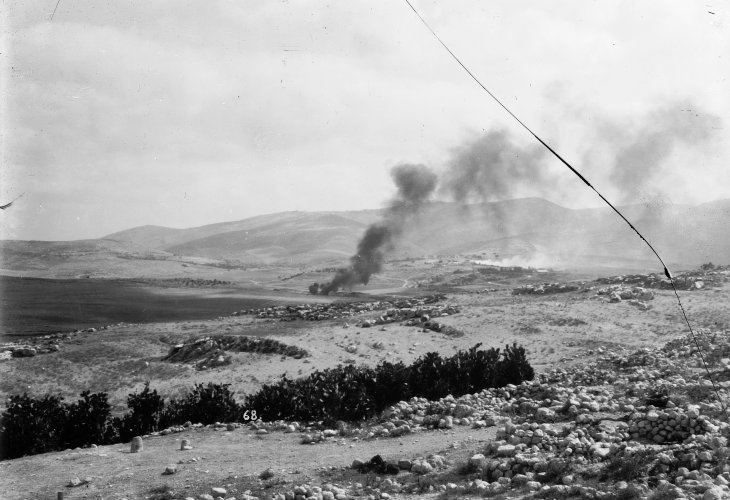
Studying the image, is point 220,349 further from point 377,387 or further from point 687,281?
point 687,281

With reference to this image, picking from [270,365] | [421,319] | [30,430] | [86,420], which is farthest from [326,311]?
[30,430]

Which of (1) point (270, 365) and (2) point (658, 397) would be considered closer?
(2) point (658, 397)

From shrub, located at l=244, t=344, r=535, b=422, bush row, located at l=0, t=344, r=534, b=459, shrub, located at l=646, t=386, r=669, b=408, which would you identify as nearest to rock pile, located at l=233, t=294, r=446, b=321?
shrub, located at l=244, t=344, r=535, b=422

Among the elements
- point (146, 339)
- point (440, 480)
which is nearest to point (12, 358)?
point (146, 339)

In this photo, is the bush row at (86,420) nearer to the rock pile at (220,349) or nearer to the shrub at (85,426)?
the shrub at (85,426)

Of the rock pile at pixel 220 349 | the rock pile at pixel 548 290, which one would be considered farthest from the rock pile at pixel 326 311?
the rock pile at pixel 220 349

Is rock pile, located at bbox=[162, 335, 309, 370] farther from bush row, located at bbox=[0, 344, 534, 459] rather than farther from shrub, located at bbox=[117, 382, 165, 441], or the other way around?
shrub, located at bbox=[117, 382, 165, 441]
